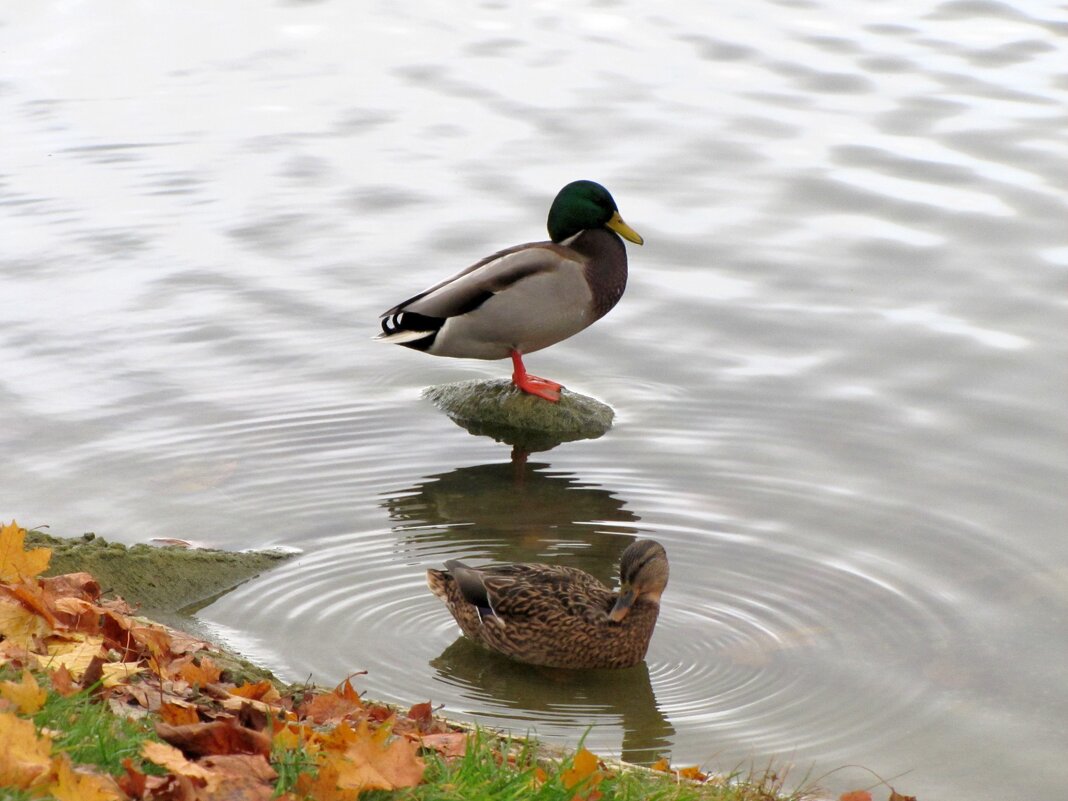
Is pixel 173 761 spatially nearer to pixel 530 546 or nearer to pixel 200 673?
pixel 200 673

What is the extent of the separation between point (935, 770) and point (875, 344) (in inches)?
172

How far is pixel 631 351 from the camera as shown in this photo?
32.4 ft

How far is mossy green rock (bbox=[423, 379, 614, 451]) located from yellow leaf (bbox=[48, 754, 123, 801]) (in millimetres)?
5272

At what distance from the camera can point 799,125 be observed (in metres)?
13.4

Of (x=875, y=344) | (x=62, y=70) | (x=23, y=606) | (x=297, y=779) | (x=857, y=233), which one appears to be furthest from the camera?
(x=62, y=70)

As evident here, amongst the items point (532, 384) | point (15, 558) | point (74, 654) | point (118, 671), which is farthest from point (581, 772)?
point (532, 384)

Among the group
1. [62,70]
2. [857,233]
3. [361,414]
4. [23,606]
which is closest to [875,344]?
[857,233]

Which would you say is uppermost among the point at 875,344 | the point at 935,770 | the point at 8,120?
the point at 8,120

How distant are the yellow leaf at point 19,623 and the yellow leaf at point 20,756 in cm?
113

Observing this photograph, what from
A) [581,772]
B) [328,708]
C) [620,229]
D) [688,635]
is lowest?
[688,635]

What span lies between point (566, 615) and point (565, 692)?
31 cm

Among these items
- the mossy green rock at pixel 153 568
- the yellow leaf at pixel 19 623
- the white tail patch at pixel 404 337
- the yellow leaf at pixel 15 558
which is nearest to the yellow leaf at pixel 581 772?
the yellow leaf at pixel 19 623

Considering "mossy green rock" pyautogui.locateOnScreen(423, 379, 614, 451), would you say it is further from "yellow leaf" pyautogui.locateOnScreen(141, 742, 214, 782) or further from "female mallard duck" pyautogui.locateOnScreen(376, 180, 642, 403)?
"yellow leaf" pyautogui.locateOnScreen(141, 742, 214, 782)

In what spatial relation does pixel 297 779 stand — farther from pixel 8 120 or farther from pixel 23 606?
pixel 8 120
